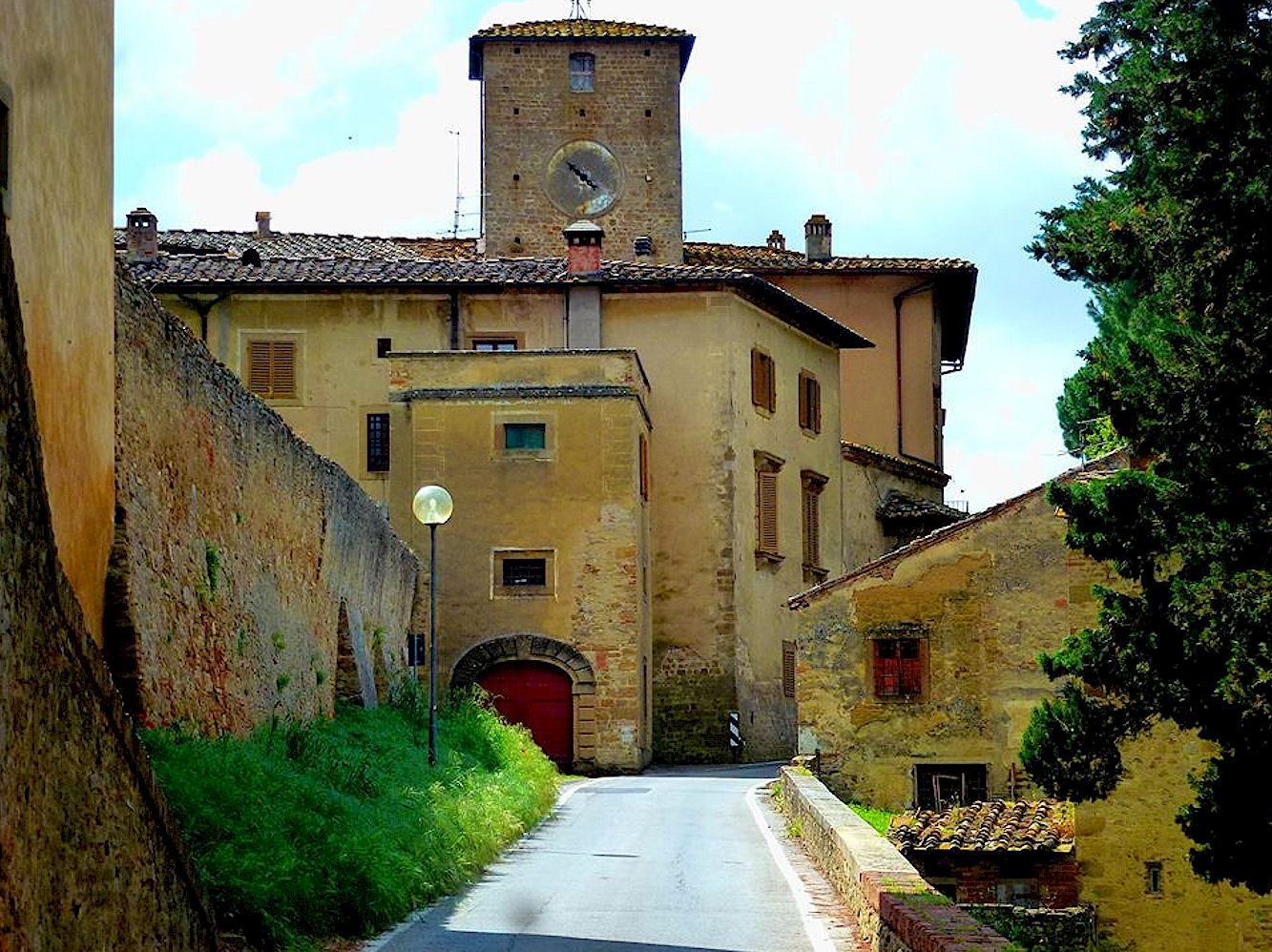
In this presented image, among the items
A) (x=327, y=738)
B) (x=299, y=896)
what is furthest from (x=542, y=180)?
(x=299, y=896)

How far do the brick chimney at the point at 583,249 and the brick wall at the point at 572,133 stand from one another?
1297cm

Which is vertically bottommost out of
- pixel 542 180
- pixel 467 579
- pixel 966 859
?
pixel 966 859

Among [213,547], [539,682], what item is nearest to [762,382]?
[539,682]

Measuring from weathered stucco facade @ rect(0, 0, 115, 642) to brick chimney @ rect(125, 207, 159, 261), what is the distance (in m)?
34.1

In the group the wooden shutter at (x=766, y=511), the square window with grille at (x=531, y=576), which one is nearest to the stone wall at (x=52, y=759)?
the square window with grille at (x=531, y=576)

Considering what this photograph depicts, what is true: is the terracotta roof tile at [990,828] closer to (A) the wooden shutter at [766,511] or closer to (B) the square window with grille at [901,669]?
(B) the square window with grille at [901,669]

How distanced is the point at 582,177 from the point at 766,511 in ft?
55.0

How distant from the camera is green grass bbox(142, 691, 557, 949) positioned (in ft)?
41.4

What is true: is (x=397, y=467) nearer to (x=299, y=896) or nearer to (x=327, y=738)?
(x=327, y=738)

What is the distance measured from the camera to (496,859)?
20.0 metres

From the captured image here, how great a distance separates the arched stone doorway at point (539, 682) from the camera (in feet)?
134

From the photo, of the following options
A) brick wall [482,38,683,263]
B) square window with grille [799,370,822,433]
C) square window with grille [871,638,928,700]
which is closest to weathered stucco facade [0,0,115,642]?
square window with grille [871,638,928,700]

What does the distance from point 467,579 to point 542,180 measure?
21.7 metres

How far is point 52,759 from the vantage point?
9000 millimetres
